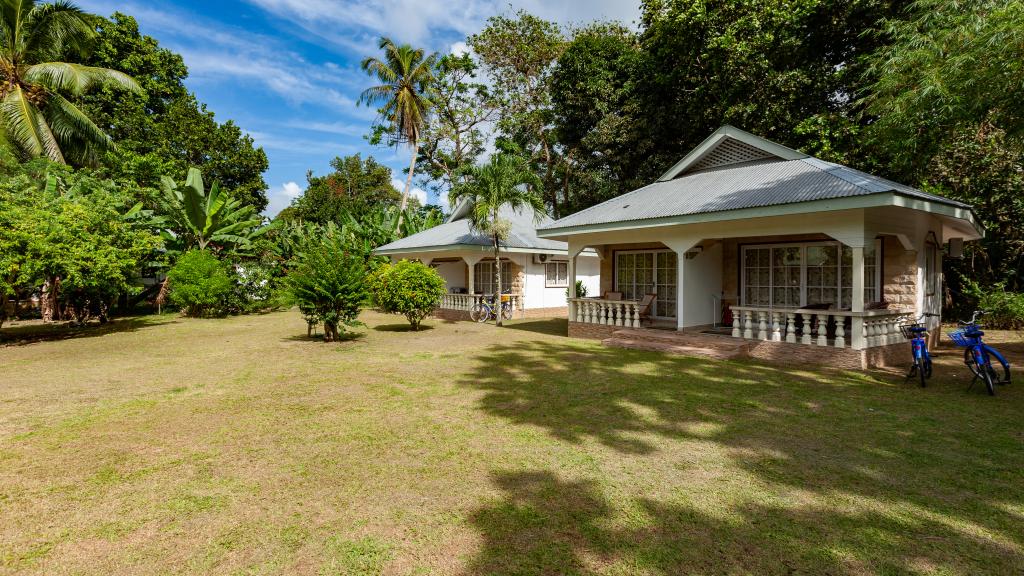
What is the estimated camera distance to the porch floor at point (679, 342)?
10623 mm

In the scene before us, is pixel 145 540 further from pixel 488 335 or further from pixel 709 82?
pixel 709 82

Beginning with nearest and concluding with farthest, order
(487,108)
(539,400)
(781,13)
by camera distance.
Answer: (539,400)
(781,13)
(487,108)

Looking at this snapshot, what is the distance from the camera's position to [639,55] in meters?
24.2

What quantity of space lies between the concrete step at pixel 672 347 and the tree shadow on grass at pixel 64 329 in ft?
47.8

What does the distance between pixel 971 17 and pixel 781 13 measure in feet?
29.9

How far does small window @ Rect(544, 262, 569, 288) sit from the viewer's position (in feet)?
69.6

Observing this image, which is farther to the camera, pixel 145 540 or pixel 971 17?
pixel 971 17

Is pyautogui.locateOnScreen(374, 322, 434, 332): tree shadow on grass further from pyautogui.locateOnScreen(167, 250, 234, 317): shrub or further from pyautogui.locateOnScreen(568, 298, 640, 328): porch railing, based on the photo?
pyautogui.locateOnScreen(167, 250, 234, 317): shrub

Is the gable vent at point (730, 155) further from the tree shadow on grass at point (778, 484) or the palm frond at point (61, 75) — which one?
the palm frond at point (61, 75)

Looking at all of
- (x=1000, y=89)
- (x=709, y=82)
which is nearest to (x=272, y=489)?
(x=1000, y=89)


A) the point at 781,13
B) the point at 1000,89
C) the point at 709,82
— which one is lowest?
the point at 1000,89

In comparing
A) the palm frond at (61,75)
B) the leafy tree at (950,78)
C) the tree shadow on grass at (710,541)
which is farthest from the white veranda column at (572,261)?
the palm frond at (61,75)

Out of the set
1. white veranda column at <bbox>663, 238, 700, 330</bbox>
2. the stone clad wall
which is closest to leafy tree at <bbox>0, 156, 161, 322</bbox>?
white veranda column at <bbox>663, 238, 700, 330</bbox>

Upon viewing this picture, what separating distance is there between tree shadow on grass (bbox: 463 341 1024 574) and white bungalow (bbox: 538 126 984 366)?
2392mm
